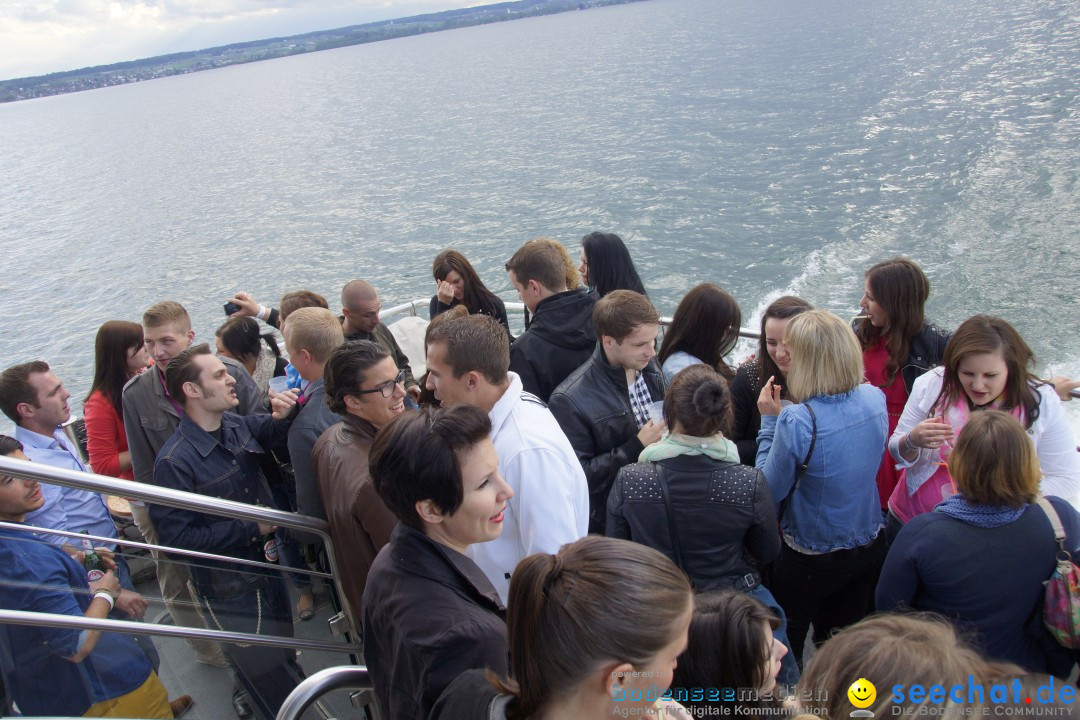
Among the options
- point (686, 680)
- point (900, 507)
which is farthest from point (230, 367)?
point (900, 507)

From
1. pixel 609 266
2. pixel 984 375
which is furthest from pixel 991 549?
pixel 609 266

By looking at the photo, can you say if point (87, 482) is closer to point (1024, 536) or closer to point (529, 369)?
point (529, 369)

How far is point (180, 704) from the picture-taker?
2799 mm

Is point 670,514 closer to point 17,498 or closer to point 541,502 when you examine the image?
point 541,502

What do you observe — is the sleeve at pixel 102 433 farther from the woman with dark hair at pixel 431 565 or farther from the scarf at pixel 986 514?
the scarf at pixel 986 514

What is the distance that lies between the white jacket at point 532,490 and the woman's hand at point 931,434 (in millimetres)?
1586

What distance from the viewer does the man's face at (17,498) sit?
8.72 ft

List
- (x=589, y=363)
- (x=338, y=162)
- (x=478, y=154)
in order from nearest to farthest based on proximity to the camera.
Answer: (x=589, y=363) → (x=478, y=154) → (x=338, y=162)

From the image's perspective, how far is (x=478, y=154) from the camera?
27.7 metres

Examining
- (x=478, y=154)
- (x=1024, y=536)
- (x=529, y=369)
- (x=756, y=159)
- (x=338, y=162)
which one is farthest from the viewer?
(x=338, y=162)

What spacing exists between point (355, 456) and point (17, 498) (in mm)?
1327

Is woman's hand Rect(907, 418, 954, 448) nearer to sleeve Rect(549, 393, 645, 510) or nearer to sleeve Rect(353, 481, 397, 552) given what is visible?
sleeve Rect(549, 393, 645, 510)

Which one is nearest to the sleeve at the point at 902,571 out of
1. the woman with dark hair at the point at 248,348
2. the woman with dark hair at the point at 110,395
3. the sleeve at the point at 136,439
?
the sleeve at the point at 136,439

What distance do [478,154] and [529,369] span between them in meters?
25.2
